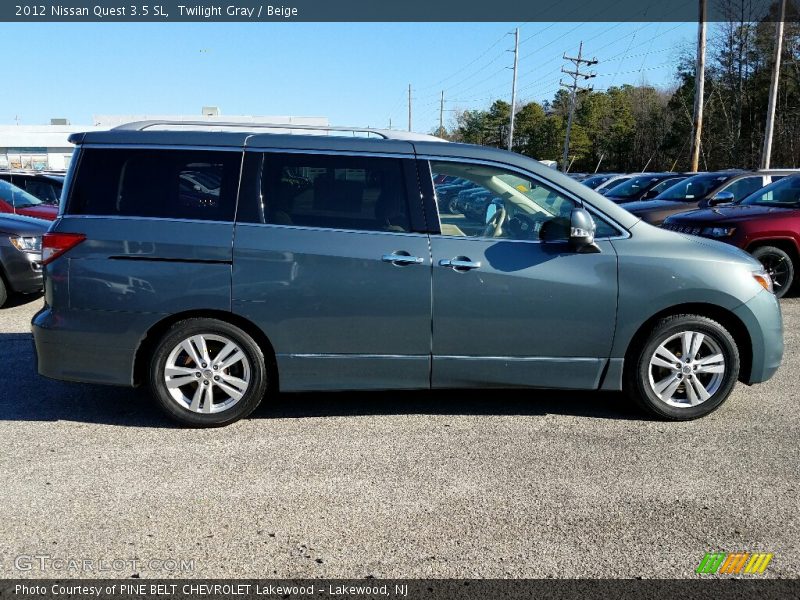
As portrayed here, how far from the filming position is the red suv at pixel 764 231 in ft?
30.8

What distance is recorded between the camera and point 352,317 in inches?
184

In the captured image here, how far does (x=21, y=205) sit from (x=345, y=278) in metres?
10.0

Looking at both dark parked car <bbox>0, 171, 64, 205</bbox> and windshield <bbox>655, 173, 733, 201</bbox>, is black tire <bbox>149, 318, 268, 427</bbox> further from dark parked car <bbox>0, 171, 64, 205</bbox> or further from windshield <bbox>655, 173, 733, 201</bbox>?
dark parked car <bbox>0, 171, 64, 205</bbox>

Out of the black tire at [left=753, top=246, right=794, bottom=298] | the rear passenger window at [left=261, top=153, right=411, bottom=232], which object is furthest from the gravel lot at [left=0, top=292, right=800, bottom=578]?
the black tire at [left=753, top=246, right=794, bottom=298]

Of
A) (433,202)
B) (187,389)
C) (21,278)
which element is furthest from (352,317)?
(21,278)

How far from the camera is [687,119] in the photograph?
47812mm

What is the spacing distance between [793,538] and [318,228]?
3.20 metres

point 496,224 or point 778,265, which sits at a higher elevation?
point 496,224

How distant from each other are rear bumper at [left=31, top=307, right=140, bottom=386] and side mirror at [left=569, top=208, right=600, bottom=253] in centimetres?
297

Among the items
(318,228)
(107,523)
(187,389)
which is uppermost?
(318,228)

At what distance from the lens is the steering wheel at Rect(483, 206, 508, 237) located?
4805 millimetres

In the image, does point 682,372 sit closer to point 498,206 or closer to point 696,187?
point 498,206

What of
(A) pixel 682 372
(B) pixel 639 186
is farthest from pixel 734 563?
(B) pixel 639 186

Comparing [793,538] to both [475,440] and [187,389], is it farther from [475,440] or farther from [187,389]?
[187,389]
